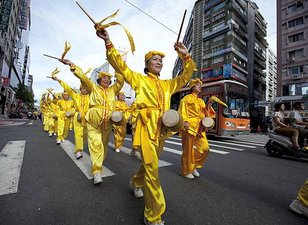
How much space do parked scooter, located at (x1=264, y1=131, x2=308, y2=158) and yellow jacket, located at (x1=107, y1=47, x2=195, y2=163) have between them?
5403mm

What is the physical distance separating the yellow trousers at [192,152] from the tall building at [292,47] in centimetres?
2986

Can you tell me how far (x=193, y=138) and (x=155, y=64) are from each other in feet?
6.25

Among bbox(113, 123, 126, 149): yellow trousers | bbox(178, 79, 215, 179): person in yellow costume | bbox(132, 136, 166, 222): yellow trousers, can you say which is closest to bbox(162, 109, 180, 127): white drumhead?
bbox(132, 136, 166, 222): yellow trousers

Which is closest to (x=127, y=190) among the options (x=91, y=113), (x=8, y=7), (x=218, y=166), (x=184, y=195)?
(x=184, y=195)

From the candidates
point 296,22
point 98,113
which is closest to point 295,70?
point 296,22

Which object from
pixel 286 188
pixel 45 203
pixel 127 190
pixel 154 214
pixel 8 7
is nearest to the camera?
pixel 154 214

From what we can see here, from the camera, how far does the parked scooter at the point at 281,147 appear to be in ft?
19.3

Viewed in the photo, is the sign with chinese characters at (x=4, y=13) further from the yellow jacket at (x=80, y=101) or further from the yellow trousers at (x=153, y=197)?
the yellow trousers at (x=153, y=197)

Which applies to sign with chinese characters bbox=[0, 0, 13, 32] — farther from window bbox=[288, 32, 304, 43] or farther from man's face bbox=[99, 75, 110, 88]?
window bbox=[288, 32, 304, 43]

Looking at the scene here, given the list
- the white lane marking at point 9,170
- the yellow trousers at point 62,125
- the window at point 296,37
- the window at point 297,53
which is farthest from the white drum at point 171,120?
the window at point 296,37

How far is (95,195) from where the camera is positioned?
9.16ft

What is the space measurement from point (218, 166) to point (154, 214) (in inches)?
130

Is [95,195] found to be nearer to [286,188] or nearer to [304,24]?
[286,188]

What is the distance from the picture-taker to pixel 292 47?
29.8m
